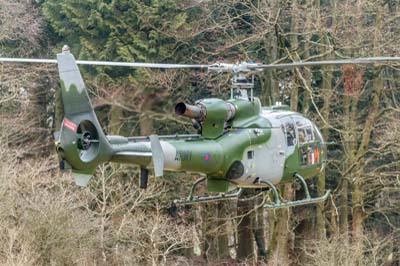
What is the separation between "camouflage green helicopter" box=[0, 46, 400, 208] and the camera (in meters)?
8.50

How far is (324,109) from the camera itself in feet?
67.1

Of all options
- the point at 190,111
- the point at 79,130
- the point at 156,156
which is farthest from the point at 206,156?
the point at 79,130

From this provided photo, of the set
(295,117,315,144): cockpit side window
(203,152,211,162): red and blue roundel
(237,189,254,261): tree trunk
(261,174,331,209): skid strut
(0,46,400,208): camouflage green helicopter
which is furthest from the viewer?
(237,189,254,261): tree trunk

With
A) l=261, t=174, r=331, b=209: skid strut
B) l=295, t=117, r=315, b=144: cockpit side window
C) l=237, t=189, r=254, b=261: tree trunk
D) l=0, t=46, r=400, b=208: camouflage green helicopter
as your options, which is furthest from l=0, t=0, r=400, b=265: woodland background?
l=261, t=174, r=331, b=209: skid strut

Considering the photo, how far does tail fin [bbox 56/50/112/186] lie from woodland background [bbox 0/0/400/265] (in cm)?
726

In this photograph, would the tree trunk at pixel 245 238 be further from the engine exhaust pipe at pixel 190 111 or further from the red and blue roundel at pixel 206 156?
the engine exhaust pipe at pixel 190 111

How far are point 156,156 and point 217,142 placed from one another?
1700 millimetres

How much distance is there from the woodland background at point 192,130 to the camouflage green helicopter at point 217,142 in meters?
5.29

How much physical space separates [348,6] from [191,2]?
4006 millimetres

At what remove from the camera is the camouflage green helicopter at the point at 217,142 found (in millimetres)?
8500

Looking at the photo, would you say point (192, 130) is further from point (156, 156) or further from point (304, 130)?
point (156, 156)

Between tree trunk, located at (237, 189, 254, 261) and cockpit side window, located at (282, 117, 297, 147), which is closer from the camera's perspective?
cockpit side window, located at (282, 117, 297, 147)

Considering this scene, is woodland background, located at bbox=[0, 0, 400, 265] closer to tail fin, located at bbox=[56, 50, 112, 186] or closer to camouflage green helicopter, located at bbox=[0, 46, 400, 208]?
camouflage green helicopter, located at bbox=[0, 46, 400, 208]

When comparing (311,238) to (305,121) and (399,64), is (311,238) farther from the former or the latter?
(305,121)
